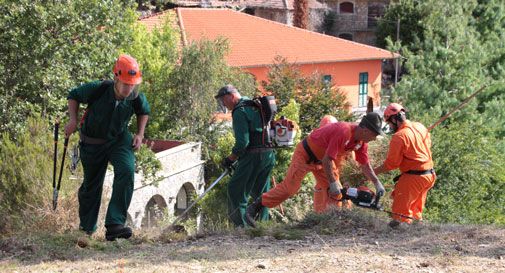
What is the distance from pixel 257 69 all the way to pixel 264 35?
9.74ft

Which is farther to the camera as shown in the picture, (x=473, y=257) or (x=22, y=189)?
(x=22, y=189)

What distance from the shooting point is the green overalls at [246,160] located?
9.76 metres

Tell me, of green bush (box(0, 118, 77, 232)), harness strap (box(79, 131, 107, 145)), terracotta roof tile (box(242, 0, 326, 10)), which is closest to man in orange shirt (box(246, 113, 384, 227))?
harness strap (box(79, 131, 107, 145))

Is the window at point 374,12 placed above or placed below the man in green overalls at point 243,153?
above

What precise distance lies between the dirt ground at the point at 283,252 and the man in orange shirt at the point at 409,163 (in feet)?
5.24

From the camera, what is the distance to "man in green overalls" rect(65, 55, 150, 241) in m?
8.00

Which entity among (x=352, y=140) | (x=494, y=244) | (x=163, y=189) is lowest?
(x=163, y=189)

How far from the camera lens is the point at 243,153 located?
9.88m

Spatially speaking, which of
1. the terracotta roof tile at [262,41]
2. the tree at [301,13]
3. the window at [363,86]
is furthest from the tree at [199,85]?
the tree at [301,13]

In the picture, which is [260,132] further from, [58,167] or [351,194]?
[58,167]

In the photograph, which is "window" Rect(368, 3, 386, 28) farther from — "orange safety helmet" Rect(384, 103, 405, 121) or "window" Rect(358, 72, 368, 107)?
"orange safety helmet" Rect(384, 103, 405, 121)

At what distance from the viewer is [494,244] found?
301 inches

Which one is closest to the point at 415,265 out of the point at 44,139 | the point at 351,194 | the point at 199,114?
the point at 351,194

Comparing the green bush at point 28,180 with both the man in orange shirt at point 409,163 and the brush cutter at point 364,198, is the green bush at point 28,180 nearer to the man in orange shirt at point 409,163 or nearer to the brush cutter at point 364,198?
the brush cutter at point 364,198
